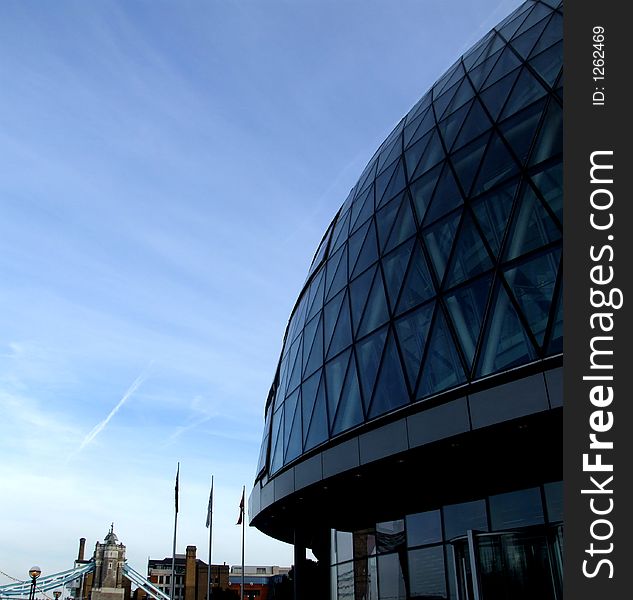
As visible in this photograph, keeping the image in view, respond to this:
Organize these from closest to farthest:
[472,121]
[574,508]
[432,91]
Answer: [574,508]
[472,121]
[432,91]

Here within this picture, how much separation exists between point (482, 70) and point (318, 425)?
15.9m

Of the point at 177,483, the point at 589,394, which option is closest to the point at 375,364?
the point at 589,394

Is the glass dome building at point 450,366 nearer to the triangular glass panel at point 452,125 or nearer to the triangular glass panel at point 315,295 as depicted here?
the triangular glass panel at point 452,125

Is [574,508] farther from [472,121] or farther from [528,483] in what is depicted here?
[472,121]

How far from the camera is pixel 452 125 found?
24.4m

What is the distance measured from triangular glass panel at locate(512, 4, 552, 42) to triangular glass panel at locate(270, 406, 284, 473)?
1951 centimetres

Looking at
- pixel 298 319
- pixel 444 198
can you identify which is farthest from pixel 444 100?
pixel 298 319

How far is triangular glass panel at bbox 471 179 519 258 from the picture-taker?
18.2 metres

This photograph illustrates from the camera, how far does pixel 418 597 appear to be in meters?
20.7

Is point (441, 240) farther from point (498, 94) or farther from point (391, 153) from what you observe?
point (391, 153)

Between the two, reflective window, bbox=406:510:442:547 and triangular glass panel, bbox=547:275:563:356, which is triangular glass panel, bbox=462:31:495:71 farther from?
reflective window, bbox=406:510:442:547

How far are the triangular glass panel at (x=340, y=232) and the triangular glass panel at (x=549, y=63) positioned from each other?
11.8 metres

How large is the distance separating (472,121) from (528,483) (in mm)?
12897

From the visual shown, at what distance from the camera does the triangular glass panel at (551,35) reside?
21.6 metres
